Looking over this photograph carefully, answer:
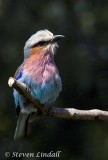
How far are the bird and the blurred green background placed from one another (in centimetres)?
116

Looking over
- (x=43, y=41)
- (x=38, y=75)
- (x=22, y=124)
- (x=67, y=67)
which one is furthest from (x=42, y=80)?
(x=67, y=67)

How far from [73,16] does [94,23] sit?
26 centimetres

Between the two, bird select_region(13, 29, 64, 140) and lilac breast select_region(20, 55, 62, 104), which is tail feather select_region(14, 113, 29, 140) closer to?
bird select_region(13, 29, 64, 140)

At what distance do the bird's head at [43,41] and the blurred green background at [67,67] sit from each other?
1346 mm

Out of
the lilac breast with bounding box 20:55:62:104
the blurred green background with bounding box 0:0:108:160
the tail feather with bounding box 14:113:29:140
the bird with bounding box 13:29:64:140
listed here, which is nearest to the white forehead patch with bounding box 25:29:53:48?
the bird with bounding box 13:29:64:140

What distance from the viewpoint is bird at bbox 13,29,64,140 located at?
24.5ft

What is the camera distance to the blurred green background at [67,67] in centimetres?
910

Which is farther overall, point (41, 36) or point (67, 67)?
point (67, 67)

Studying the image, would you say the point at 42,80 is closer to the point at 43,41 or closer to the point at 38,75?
the point at 38,75

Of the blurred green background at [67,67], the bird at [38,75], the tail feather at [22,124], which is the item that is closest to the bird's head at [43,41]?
the bird at [38,75]

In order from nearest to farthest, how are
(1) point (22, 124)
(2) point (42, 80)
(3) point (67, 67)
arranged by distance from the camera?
(2) point (42, 80) < (1) point (22, 124) < (3) point (67, 67)

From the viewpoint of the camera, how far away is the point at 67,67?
9430 mm

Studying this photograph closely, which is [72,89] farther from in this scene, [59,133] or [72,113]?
[72,113]

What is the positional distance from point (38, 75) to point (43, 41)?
0.36m
